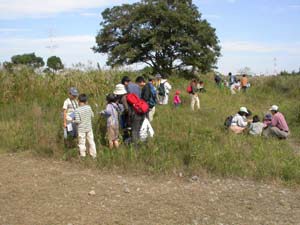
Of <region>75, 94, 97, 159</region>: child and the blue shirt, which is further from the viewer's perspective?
the blue shirt

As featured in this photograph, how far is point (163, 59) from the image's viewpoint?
1433 inches

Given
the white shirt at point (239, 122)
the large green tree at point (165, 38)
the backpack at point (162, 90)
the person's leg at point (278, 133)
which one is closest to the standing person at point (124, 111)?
the white shirt at point (239, 122)

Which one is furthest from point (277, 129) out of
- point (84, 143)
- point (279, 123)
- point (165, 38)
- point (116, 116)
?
point (165, 38)

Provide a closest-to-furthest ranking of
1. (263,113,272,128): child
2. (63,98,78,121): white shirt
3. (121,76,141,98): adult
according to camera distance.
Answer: (63,98,78,121): white shirt
(121,76,141,98): adult
(263,113,272,128): child

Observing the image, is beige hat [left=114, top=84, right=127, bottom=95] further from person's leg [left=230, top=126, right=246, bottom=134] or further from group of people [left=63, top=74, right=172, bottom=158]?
person's leg [left=230, top=126, right=246, bottom=134]

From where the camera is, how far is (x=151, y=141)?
796cm

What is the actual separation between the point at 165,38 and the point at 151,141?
2875 cm

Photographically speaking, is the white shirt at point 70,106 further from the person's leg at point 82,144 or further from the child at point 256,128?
the child at point 256,128

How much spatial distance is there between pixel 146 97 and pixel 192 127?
1616 millimetres

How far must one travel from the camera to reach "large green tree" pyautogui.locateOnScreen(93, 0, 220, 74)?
3488cm

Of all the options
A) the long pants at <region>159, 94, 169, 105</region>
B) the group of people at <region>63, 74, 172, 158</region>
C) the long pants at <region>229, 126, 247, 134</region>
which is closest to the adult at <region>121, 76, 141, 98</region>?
the group of people at <region>63, 74, 172, 158</region>

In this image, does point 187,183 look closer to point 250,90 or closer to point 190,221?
point 190,221

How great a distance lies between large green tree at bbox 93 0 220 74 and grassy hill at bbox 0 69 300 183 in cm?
2089

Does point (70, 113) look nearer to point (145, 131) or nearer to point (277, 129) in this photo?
point (145, 131)
